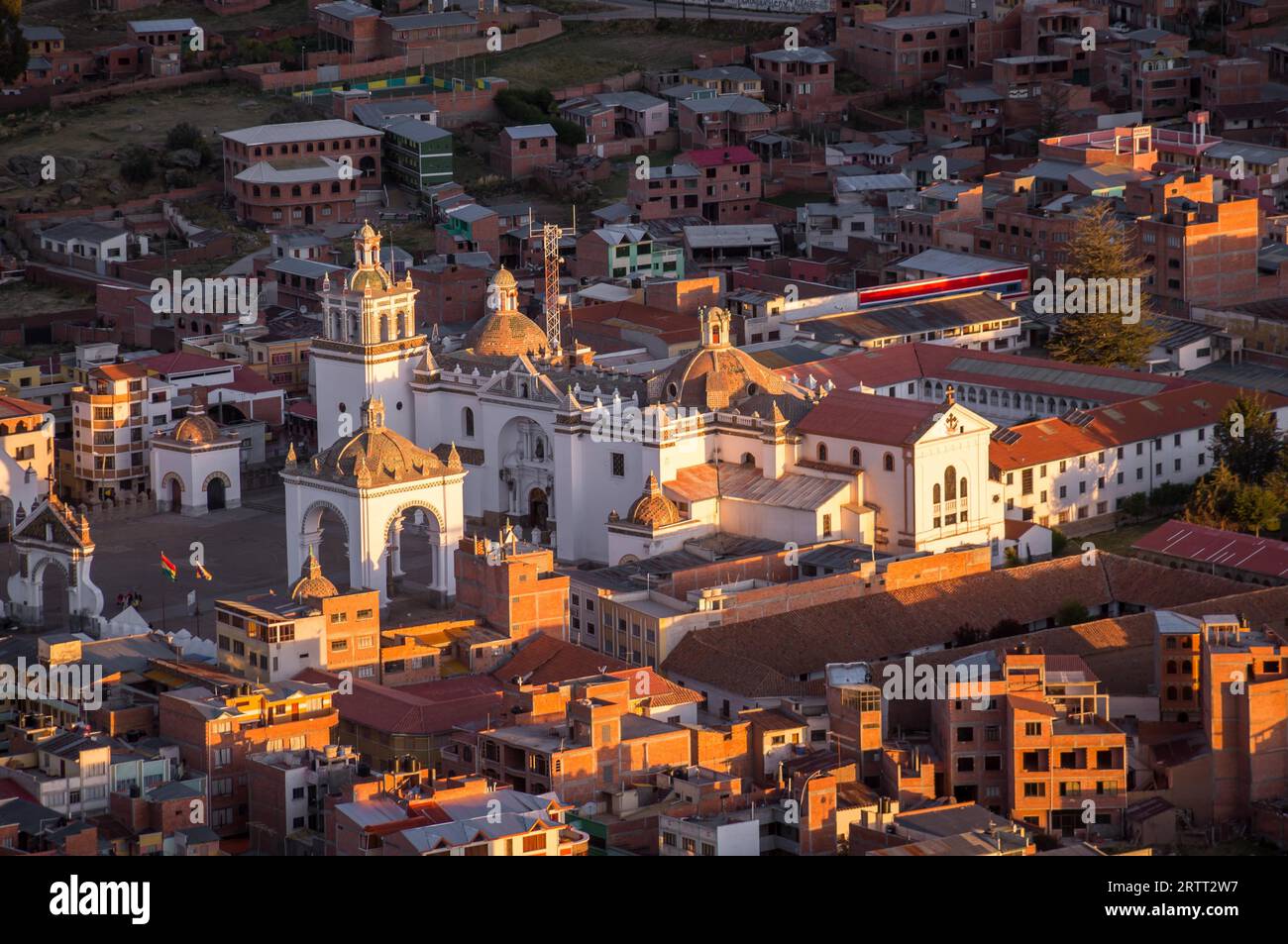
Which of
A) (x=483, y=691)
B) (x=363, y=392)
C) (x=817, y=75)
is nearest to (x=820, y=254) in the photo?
(x=817, y=75)

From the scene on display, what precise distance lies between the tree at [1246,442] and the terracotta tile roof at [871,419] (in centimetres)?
762

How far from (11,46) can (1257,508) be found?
5479 cm

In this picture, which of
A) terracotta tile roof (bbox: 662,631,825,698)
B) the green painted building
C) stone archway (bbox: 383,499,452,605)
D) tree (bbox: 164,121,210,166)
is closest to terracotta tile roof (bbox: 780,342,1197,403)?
stone archway (bbox: 383,499,452,605)

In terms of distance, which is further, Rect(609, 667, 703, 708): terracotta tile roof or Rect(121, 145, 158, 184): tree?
Rect(121, 145, 158, 184): tree

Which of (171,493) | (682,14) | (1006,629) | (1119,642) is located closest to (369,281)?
(171,493)

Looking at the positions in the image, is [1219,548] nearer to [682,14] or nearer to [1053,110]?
[1053,110]

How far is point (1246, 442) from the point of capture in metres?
81.1

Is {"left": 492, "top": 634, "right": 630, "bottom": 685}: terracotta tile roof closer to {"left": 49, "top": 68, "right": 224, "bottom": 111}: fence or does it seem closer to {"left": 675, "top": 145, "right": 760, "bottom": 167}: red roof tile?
{"left": 675, "top": 145, "right": 760, "bottom": 167}: red roof tile

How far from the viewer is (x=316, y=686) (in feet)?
214

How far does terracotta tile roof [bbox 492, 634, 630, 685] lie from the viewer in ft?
221

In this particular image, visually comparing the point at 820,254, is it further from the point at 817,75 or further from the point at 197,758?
the point at 197,758

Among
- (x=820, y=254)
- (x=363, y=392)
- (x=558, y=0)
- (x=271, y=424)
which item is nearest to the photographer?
(x=363, y=392)

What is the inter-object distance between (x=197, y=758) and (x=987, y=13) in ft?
219

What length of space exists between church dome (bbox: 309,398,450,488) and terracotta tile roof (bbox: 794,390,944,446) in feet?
26.9
